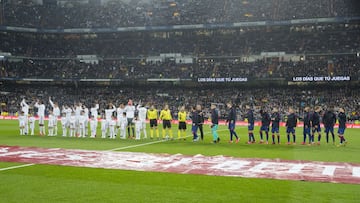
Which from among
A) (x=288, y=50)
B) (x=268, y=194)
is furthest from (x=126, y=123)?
(x=288, y=50)

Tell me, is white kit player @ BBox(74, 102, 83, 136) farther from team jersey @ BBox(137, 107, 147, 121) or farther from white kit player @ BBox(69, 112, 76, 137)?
team jersey @ BBox(137, 107, 147, 121)

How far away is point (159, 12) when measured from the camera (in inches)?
2377

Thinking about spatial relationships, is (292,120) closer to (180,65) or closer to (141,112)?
(141,112)

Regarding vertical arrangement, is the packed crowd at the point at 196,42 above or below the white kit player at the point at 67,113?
above

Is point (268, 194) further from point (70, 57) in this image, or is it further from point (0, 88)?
point (0, 88)

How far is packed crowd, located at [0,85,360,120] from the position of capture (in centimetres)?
4688

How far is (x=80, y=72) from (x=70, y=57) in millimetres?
3049

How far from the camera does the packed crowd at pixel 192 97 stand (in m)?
46.9

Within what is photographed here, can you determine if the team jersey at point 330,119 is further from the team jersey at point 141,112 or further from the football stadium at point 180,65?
the team jersey at point 141,112

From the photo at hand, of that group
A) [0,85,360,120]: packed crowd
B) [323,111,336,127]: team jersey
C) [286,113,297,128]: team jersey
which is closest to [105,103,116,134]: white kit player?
[286,113,297,128]: team jersey

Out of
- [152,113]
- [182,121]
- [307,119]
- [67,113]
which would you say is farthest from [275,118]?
[67,113]

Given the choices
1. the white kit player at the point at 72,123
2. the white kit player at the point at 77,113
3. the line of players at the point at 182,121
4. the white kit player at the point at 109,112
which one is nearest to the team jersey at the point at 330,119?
the line of players at the point at 182,121

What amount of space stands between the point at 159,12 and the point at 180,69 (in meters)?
10.9

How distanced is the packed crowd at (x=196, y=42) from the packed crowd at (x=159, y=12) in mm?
2063
